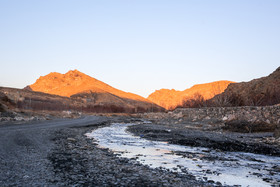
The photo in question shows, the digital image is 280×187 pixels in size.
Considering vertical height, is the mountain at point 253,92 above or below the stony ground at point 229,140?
above

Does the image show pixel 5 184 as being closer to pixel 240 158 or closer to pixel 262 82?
pixel 240 158

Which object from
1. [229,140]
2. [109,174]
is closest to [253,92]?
[229,140]

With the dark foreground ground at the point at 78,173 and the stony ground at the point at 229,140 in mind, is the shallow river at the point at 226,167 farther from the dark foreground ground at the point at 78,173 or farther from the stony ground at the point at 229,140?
the stony ground at the point at 229,140

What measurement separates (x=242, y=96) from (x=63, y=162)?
5063cm

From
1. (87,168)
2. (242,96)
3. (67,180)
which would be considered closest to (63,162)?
(87,168)

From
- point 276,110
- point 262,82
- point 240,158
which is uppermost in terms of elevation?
point 262,82

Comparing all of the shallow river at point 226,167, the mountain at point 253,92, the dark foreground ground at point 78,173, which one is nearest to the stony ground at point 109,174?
the dark foreground ground at point 78,173

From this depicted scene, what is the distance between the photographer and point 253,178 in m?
8.08

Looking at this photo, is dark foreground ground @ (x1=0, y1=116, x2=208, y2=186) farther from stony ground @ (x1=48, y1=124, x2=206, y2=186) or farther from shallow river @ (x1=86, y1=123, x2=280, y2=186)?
shallow river @ (x1=86, y1=123, x2=280, y2=186)

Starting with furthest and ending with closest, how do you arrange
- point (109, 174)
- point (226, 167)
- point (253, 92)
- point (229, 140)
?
1. point (253, 92)
2. point (229, 140)
3. point (226, 167)
4. point (109, 174)

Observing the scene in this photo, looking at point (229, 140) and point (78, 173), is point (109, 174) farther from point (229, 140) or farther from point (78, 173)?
point (229, 140)

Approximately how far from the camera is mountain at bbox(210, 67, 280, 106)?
1791 inches

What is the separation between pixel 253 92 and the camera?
51.4 m

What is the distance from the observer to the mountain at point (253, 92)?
45487mm
